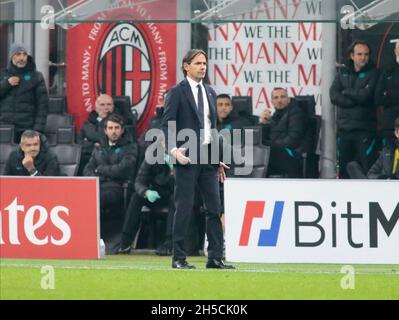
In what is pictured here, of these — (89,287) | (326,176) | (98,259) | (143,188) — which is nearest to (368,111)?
(326,176)

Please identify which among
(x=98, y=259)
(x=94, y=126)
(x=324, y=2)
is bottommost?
(x=98, y=259)

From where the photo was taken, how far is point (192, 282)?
46.1 feet

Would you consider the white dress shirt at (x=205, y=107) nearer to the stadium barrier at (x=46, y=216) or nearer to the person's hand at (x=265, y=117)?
the stadium barrier at (x=46, y=216)

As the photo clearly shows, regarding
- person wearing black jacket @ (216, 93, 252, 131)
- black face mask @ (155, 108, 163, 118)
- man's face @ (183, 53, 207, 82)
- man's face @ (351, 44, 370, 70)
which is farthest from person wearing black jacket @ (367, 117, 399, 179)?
man's face @ (183, 53, 207, 82)

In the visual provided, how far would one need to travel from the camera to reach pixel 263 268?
15.8 m

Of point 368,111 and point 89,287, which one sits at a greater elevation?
point 368,111

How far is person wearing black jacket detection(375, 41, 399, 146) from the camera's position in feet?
63.2

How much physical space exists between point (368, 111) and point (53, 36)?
502 centimetres

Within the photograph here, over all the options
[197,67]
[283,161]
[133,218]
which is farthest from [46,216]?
[283,161]

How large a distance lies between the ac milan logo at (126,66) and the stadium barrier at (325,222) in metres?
5.74

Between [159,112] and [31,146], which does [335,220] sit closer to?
[159,112]

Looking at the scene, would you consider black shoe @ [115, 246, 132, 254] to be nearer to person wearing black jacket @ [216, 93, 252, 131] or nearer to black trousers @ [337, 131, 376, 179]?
person wearing black jacket @ [216, 93, 252, 131]

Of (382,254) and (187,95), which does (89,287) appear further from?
(382,254)
